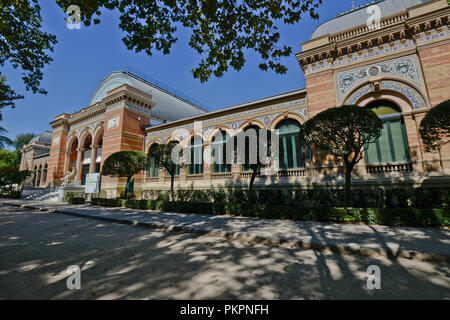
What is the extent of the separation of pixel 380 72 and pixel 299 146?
5586mm

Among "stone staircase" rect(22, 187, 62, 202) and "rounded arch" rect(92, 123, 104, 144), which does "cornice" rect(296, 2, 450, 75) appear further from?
"stone staircase" rect(22, 187, 62, 202)

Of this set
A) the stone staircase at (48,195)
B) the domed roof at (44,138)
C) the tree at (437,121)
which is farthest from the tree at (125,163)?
the domed roof at (44,138)

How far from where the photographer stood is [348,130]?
7.58 metres

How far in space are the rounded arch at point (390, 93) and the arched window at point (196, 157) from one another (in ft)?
34.4

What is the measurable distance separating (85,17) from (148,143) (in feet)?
50.0

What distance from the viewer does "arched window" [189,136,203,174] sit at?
16.0m

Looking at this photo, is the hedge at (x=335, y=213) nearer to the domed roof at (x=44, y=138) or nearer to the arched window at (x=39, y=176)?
the arched window at (x=39, y=176)

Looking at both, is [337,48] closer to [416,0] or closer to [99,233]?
[416,0]

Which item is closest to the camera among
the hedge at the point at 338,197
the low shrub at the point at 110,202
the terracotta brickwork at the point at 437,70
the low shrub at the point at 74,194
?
the hedge at the point at 338,197

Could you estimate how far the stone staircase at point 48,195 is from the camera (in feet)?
65.1

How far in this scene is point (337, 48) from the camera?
1141cm

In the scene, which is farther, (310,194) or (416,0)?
(416,0)

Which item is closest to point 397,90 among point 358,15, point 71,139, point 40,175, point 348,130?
point 348,130
